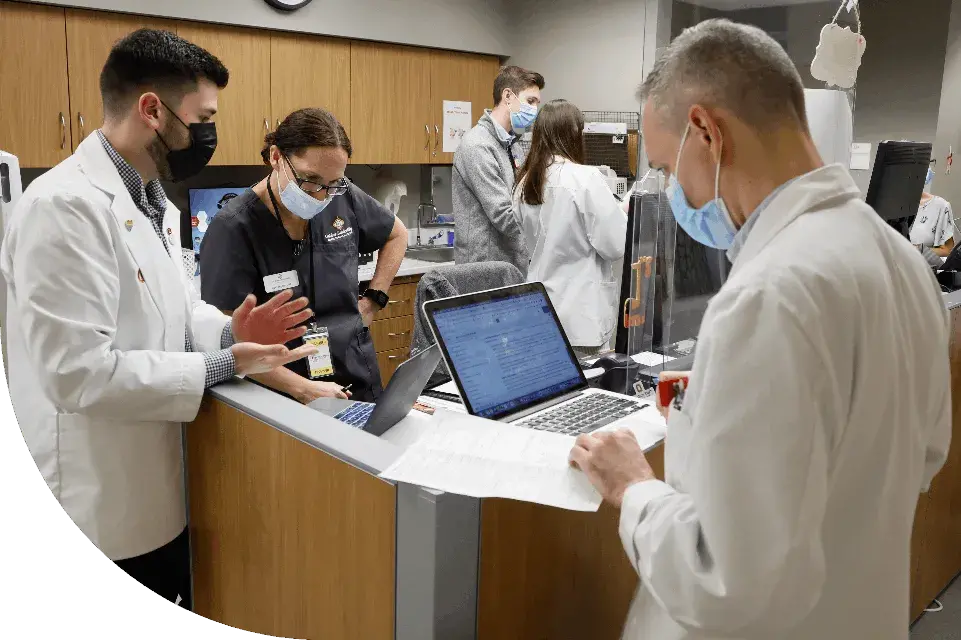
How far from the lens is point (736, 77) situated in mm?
904

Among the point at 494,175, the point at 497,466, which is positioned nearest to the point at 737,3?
the point at 494,175

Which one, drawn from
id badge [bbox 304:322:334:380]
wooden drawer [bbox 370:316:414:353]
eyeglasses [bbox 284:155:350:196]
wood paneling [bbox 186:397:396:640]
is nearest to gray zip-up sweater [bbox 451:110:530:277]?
wooden drawer [bbox 370:316:414:353]

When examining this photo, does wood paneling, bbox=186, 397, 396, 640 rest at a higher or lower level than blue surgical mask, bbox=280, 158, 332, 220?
lower

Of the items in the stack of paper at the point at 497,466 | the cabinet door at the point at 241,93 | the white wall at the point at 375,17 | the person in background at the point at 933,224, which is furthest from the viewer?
the person in background at the point at 933,224

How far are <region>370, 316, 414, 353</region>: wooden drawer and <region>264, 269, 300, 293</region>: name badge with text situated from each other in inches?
78.1

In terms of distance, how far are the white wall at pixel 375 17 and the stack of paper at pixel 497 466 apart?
3028 millimetres

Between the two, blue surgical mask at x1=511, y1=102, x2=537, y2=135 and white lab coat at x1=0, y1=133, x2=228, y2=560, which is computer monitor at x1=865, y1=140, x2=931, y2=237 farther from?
white lab coat at x1=0, y1=133, x2=228, y2=560

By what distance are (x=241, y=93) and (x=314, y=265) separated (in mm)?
1918

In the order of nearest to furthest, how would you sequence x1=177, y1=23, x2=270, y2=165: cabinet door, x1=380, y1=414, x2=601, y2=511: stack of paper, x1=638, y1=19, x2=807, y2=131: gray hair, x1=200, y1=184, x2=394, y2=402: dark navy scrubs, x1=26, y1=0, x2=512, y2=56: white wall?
x1=638, y1=19, x2=807, y2=131: gray hair
x1=380, y1=414, x2=601, y2=511: stack of paper
x1=200, y1=184, x2=394, y2=402: dark navy scrubs
x1=26, y1=0, x2=512, y2=56: white wall
x1=177, y1=23, x2=270, y2=165: cabinet door

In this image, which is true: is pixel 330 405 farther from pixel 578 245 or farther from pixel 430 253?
pixel 430 253

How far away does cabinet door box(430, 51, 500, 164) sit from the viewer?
4.80 meters

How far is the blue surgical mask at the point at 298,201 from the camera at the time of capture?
7.45 feet

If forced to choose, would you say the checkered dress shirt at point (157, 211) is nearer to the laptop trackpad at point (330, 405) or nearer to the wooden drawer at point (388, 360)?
the laptop trackpad at point (330, 405)

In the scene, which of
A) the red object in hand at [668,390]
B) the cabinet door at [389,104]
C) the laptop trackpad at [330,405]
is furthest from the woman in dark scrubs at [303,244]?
the cabinet door at [389,104]
